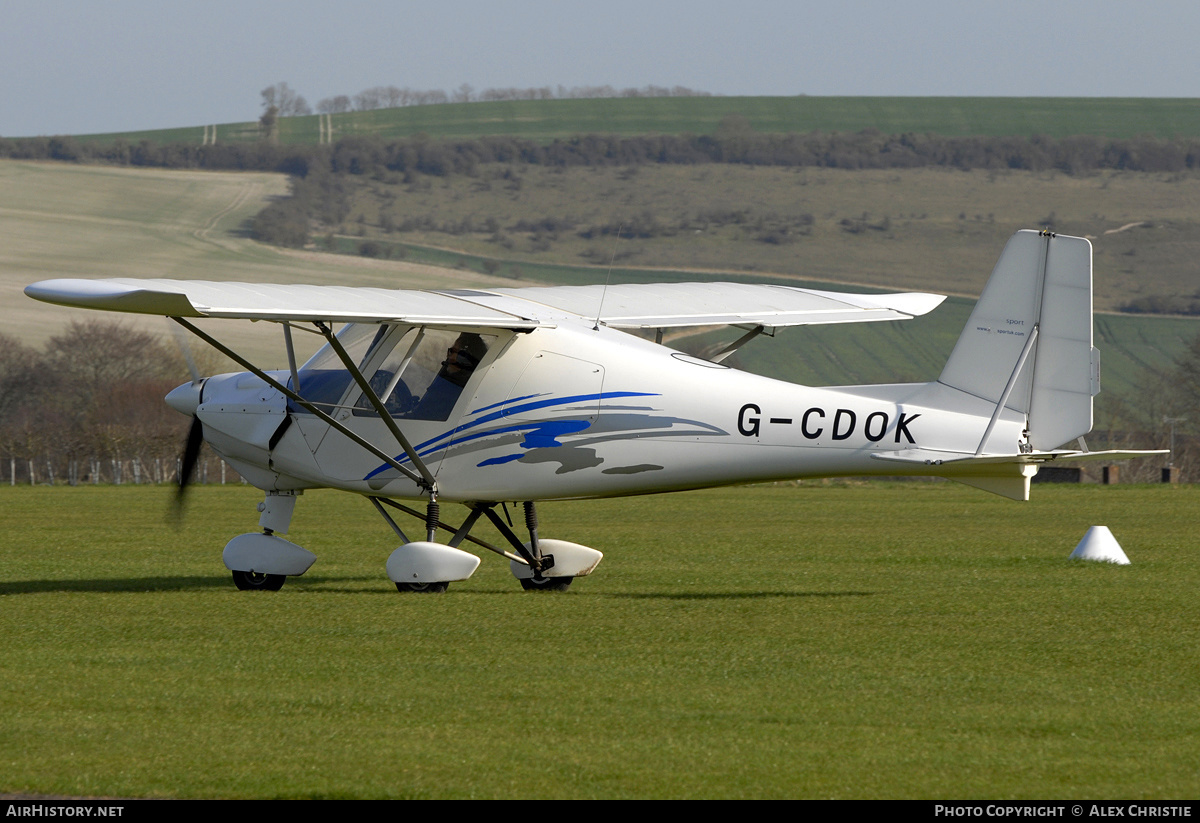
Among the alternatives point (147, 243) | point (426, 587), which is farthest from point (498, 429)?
point (147, 243)

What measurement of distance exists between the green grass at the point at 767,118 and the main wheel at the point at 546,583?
14025 centimetres

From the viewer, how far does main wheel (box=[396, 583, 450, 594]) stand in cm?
1271

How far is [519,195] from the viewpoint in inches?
5635

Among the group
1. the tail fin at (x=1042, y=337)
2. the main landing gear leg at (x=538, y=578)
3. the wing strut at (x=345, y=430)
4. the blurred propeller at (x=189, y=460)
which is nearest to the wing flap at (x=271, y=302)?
the wing strut at (x=345, y=430)

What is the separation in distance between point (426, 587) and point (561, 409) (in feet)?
6.09

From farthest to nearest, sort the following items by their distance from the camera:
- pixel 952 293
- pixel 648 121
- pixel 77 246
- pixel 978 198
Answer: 1. pixel 648 121
2. pixel 978 198
3. pixel 952 293
4. pixel 77 246

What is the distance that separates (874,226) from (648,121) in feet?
123

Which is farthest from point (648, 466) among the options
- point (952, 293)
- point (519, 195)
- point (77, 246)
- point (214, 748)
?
point (519, 195)

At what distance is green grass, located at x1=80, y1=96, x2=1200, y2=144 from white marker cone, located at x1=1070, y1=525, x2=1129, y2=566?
455 feet

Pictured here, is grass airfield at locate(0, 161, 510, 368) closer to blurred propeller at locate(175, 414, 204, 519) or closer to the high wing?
blurred propeller at locate(175, 414, 204, 519)

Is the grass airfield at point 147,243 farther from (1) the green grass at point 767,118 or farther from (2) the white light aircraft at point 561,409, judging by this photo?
(2) the white light aircraft at point 561,409

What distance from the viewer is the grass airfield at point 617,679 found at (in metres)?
6.40

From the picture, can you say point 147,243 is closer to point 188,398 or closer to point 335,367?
point 188,398
